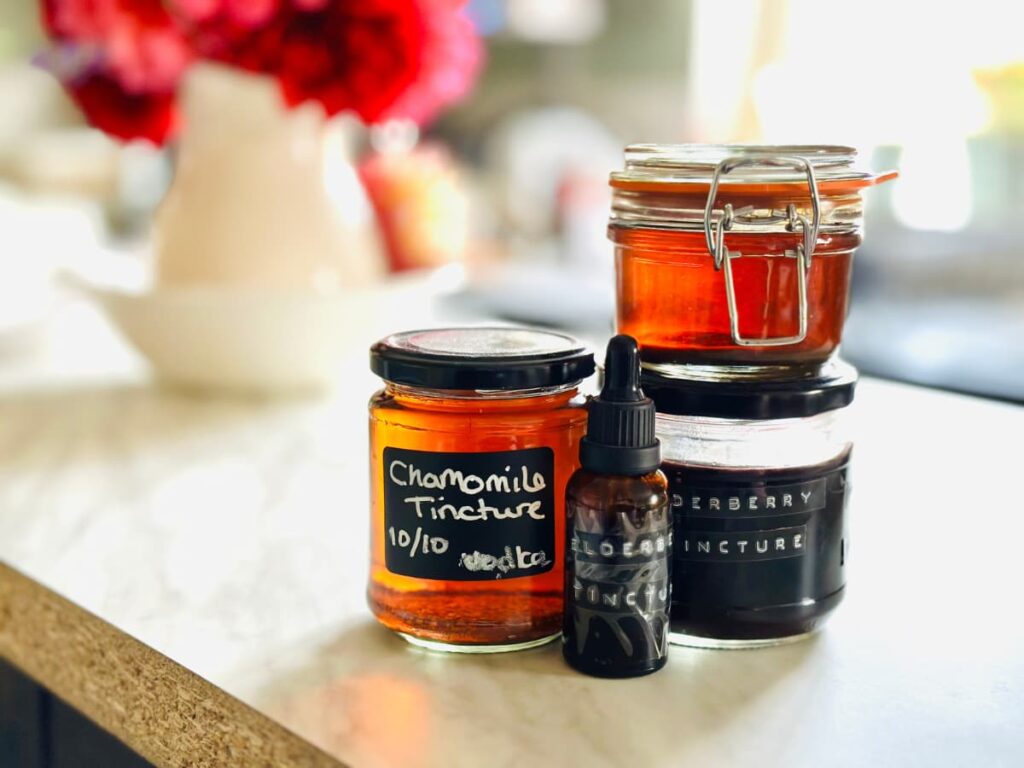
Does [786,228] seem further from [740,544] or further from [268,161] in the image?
[268,161]

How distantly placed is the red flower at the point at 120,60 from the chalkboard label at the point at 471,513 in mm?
635

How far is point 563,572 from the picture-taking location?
0.49 meters

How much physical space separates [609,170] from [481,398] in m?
1.18

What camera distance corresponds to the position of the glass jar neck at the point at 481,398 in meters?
0.47

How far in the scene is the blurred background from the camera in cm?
116

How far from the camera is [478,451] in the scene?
0.48 metres

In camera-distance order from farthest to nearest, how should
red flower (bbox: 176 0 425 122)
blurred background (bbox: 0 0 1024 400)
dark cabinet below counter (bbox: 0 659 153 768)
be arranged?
blurred background (bbox: 0 0 1024 400), red flower (bbox: 176 0 425 122), dark cabinet below counter (bbox: 0 659 153 768)

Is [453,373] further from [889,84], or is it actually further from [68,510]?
[889,84]

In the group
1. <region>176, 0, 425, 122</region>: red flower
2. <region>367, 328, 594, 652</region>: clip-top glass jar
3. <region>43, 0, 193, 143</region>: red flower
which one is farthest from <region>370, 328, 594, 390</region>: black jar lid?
<region>43, 0, 193, 143</region>: red flower

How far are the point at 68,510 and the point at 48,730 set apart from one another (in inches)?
6.0

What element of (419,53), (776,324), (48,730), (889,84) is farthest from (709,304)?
(889,84)

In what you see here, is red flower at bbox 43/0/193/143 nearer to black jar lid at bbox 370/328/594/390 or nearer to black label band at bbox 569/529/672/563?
black jar lid at bbox 370/328/594/390

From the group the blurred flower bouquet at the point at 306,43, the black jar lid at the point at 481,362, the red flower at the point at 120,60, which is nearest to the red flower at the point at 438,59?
the blurred flower bouquet at the point at 306,43

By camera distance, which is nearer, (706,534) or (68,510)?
(706,534)
